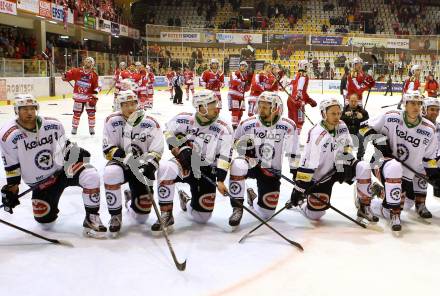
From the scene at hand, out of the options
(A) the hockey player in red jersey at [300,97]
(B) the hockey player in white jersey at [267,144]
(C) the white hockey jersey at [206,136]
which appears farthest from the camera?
(A) the hockey player in red jersey at [300,97]

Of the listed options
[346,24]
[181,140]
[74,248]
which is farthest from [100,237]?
[346,24]

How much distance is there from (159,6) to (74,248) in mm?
28215

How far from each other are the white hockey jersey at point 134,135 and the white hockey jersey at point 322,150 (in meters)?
1.14

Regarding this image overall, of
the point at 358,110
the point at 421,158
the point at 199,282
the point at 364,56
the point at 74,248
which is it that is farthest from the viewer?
the point at 364,56

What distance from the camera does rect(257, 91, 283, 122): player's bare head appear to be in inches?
160

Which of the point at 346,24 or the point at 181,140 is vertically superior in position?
the point at 346,24

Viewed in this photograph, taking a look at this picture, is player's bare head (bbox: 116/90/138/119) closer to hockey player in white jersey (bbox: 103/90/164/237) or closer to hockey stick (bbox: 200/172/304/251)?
hockey player in white jersey (bbox: 103/90/164/237)

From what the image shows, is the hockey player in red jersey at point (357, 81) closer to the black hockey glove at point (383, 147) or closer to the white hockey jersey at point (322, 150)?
the black hockey glove at point (383, 147)

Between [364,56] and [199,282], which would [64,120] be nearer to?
[199,282]

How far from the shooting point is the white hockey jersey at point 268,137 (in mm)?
4145

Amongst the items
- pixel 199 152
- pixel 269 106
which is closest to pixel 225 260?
pixel 199 152

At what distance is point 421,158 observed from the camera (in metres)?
4.12

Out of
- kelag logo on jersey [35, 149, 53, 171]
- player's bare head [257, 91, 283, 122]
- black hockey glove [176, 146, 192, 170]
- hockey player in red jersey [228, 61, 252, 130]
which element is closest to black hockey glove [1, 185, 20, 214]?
kelag logo on jersey [35, 149, 53, 171]

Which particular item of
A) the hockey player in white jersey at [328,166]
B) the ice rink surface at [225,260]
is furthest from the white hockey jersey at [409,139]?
the ice rink surface at [225,260]
